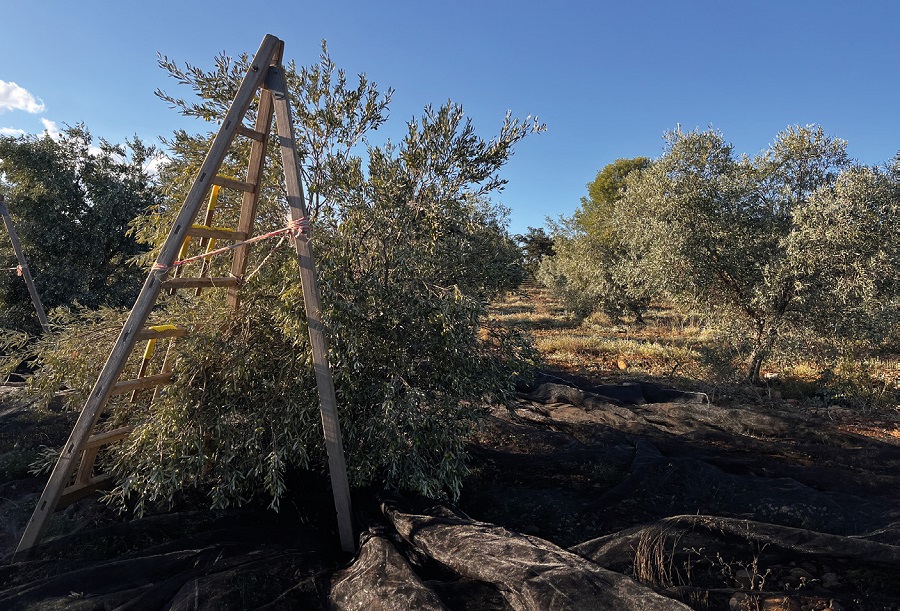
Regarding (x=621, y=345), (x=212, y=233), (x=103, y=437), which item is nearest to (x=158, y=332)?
(x=212, y=233)

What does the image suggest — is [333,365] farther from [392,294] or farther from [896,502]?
[896,502]

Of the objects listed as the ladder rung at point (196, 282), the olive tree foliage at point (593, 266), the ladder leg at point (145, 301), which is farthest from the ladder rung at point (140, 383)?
the olive tree foliage at point (593, 266)

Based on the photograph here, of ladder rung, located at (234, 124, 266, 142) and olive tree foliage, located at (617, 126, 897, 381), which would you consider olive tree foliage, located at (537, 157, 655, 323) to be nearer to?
olive tree foliage, located at (617, 126, 897, 381)

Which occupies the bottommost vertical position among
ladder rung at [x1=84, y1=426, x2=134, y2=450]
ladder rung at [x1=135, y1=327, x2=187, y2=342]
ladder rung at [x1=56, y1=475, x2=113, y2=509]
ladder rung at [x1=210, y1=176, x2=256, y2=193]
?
ladder rung at [x1=56, y1=475, x2=113, y2=509]

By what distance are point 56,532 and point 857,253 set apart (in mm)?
14395

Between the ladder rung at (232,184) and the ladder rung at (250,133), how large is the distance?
1.44 ft

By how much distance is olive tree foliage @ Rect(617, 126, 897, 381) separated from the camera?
9555 mm

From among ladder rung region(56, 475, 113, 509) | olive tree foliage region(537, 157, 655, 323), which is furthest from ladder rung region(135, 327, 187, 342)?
olive tree foliage region(537, 157, 655, 323)

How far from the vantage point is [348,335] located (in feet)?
14.0

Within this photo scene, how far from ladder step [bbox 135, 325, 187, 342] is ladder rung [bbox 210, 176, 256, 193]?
1495 mm

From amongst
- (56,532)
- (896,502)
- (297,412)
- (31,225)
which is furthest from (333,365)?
(31,225)

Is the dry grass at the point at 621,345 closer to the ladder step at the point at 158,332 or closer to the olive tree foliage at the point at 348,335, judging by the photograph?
the olive tree foliage at the point at 348,335

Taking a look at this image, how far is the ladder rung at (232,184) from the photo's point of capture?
4.09 meters

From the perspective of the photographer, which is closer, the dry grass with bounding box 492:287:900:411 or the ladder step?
the ladder step
